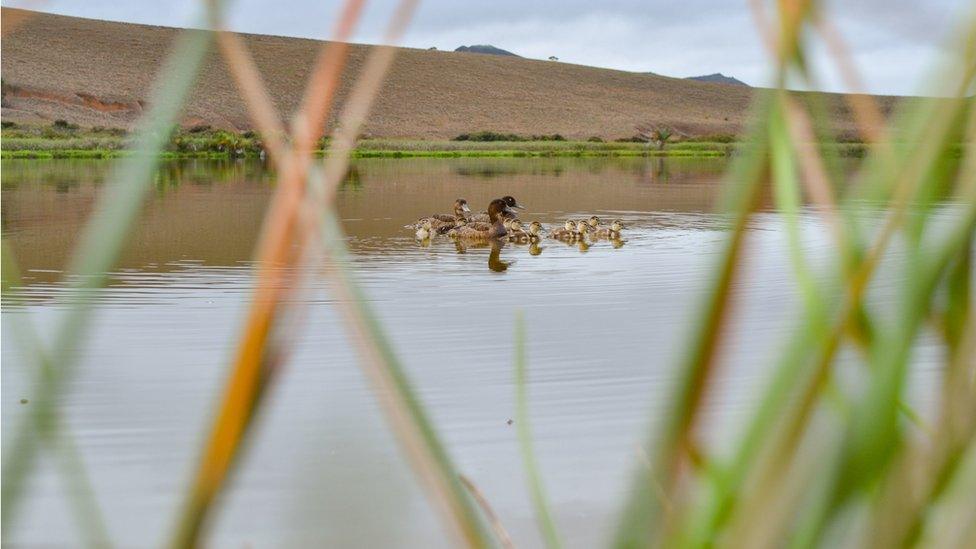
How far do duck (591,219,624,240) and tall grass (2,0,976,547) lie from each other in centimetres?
846

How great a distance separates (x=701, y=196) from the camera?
1505 cm

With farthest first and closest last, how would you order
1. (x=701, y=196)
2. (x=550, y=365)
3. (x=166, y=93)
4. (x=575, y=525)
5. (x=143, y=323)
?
1. (x=701, y=196)
2. (x=143, y=323)
3. (x=550, y=365)
4. (x=575, y=525)
5. (x=166, y=93)

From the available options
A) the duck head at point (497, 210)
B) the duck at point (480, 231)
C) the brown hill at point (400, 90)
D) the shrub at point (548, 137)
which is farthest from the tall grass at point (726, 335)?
the shrub at point (548, 137)

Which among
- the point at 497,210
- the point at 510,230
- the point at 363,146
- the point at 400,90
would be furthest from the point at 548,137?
the point at 510,230

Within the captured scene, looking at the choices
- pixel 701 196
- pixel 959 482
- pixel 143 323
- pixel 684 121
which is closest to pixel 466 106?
pixel 684 121

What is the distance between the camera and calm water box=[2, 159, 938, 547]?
2.19ft

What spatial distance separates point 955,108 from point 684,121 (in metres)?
50.4

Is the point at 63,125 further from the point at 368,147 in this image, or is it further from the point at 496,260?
the point at 496,260

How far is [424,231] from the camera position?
895 cm

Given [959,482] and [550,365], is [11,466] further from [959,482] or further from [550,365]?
[550,365]

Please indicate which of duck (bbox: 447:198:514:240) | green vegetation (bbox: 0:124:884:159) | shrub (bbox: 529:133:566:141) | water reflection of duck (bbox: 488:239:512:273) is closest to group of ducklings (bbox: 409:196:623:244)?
duck (bbox: 447:198:514:240)

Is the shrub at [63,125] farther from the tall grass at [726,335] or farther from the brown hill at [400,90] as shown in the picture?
the tall grass at [726,335]

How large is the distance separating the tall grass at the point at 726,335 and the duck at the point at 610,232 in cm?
846

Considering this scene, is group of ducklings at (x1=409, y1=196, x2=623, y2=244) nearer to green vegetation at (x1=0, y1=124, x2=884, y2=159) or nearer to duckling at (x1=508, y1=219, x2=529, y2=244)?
duckling at (x1=508, y1=219, x2=529, y2=244)
